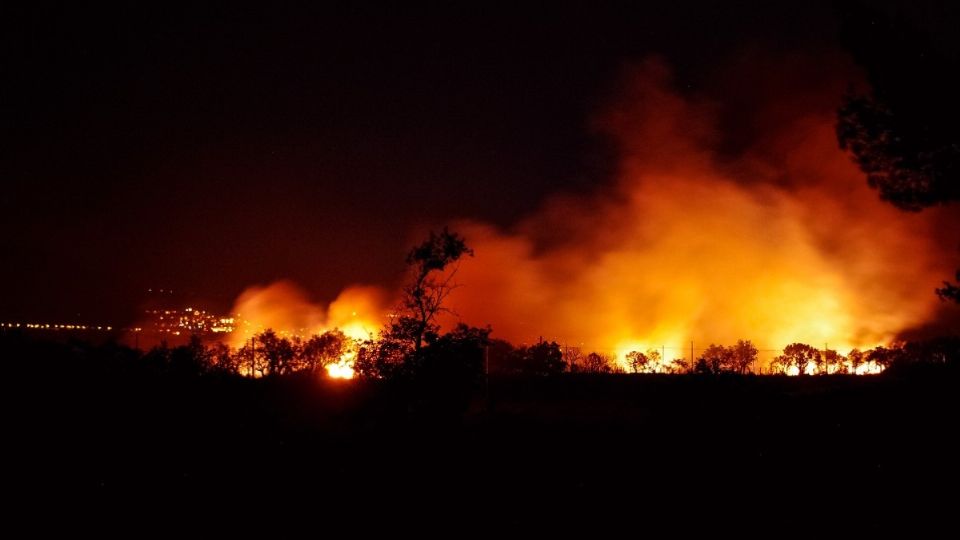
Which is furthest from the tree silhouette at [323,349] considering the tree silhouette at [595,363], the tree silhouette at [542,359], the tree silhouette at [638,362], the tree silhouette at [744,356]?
the tree silhouette at [744,356]

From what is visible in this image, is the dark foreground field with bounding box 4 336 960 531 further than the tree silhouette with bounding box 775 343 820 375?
No

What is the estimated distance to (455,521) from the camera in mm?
7352

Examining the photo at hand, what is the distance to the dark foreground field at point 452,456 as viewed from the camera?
24.7ft

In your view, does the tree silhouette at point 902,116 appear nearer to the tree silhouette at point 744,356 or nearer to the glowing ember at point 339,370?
the tree silhouette at point 744,356

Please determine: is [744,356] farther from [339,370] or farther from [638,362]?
[339,370]

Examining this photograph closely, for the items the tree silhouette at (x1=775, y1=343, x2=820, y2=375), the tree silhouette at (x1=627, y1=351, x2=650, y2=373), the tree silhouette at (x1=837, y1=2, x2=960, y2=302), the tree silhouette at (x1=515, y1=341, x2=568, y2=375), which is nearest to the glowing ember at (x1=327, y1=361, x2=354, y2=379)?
the tree silhouette at (x1=515, y1=341, x2=568, y2=375)

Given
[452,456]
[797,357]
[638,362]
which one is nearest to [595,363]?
[638,362]

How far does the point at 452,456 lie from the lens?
9828 mm

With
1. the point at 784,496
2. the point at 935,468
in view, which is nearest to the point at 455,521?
the point at 784,496

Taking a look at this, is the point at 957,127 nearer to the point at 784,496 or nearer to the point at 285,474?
the point at 784,496

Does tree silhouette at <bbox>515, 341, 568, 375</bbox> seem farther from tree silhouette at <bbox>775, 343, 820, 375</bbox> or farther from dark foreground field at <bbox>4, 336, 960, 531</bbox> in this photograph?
dark foreground field at <bbox>4, 336, 960, 531</bbox>

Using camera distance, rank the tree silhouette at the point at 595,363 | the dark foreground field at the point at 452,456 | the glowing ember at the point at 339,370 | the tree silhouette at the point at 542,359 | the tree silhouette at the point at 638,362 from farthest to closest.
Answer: the tree silhouette at the point at 638,362, the tree silhouette at the point at 595,363, the tree silhouette at the point at 542,359, the glowing ember at the point at 339,370, the dark foreground field at the point at 452,456

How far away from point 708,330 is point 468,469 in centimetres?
3011

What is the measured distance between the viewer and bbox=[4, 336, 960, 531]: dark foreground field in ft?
24.7
